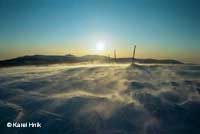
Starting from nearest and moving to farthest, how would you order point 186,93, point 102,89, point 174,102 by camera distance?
point 174,102 → point 186,93 → point 102,89

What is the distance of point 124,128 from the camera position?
7.88 metres

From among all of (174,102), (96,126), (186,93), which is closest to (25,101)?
(96,126)

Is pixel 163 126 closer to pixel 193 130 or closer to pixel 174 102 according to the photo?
pixel 193 130

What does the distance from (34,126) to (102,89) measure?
5903 mm

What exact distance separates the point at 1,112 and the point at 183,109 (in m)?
8.34

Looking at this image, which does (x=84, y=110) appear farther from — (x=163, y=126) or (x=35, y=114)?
(x=163, y=126)

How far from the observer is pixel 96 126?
7.91m

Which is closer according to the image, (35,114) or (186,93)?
(35,114)

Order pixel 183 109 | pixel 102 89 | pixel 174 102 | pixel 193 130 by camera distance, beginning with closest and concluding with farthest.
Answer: pixel 193 130, pixel 183 109, pixel 174 102, pixel 102 89

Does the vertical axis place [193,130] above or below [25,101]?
below

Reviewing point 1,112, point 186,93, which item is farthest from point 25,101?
point 186,93

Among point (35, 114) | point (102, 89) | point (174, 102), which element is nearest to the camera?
point (35, 114)

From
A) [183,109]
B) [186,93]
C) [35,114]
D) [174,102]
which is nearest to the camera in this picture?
[35,114]

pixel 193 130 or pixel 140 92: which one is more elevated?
pixel 140 92
